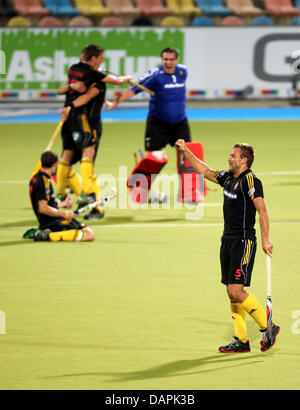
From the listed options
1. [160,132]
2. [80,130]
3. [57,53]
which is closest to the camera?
[80,130]

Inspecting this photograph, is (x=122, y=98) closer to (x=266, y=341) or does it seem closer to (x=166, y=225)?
(x=166, y=225)

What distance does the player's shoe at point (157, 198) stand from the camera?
49.9ft

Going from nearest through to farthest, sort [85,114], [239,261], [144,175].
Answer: [239,261], [85,114], [144,175]

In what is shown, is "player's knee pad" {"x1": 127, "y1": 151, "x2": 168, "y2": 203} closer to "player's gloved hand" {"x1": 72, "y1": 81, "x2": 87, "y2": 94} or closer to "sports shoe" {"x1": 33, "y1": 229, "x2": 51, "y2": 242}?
"player's gloved hand" {"x1": 72, "y1": 81, "x2": 87, "y2": 94}

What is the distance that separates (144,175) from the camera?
14.9m

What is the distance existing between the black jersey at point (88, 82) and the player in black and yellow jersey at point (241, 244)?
6.15 m

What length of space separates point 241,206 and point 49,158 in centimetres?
411

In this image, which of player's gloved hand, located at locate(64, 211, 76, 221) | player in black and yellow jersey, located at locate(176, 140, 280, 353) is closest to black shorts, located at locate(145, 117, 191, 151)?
player's gloved hand, located at locate(64, 211, 76, 221)

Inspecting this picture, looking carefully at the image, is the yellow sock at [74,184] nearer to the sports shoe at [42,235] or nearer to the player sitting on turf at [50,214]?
the player sitting on turf at [50,214]

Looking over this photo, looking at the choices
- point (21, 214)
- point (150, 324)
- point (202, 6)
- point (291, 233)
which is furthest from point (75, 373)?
point (202, 6)

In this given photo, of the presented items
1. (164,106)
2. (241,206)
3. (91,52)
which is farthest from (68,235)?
(241,206)

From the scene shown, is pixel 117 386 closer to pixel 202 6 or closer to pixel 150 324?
pixel 150 324

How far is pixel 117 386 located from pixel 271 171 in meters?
11.0
